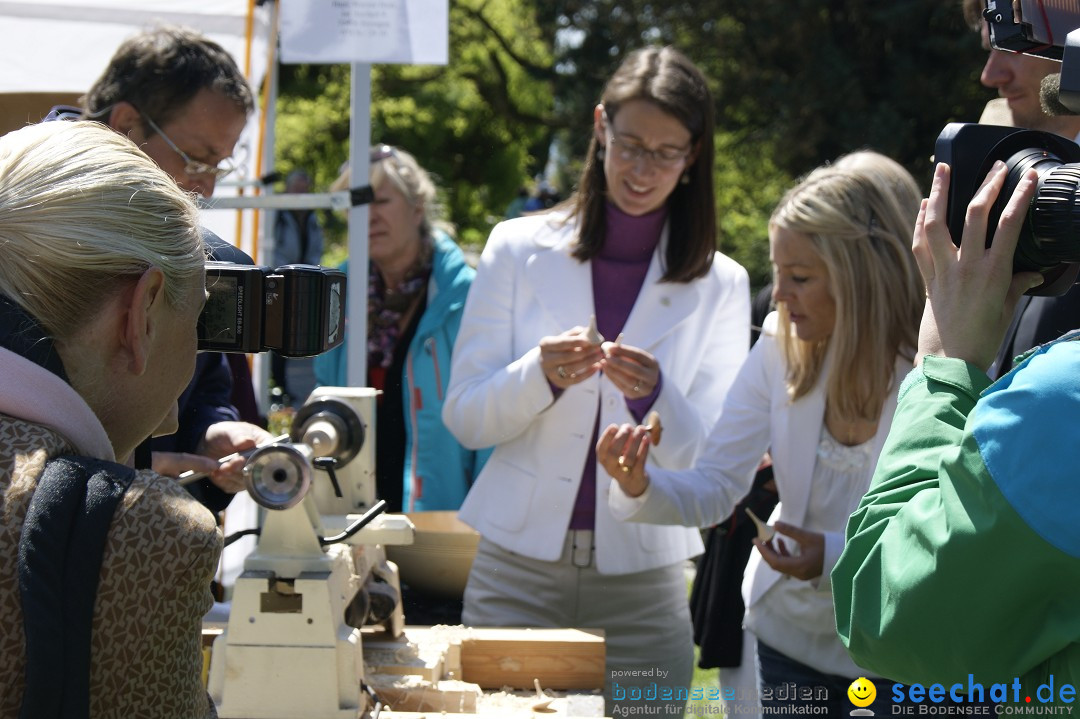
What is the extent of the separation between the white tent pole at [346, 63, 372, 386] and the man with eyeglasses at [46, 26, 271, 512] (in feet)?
1.75

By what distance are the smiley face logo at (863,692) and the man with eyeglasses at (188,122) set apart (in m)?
1.20

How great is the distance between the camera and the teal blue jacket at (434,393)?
3332mm

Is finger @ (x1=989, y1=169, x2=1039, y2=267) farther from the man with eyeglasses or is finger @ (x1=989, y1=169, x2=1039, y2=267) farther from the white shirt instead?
the man with eyeglasses

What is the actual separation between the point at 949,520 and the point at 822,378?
121 cm

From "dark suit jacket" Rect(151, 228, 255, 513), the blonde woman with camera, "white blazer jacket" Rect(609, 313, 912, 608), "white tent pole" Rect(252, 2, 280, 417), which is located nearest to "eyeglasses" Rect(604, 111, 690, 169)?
"white blazer jacket" Rect(609, 313, 912, 608)

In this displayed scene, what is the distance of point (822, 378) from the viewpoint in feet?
7.36

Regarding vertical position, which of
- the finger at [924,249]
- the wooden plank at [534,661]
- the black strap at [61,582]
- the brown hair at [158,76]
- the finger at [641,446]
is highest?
the brown hair at [158,76]

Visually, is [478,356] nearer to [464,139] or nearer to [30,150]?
[30,150]

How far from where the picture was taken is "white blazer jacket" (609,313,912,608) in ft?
7.18

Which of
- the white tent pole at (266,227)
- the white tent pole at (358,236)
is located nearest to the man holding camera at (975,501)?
the white tent pole at (358,236)

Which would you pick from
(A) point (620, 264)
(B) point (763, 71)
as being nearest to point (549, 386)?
(A) point (620, 264)

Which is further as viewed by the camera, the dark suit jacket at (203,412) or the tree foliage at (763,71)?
the tree foliage at (763,71)

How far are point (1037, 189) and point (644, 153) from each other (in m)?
1.36

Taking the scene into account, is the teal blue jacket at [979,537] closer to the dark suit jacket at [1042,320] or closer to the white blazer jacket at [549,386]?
the dark suit jacket at [1042,320]
